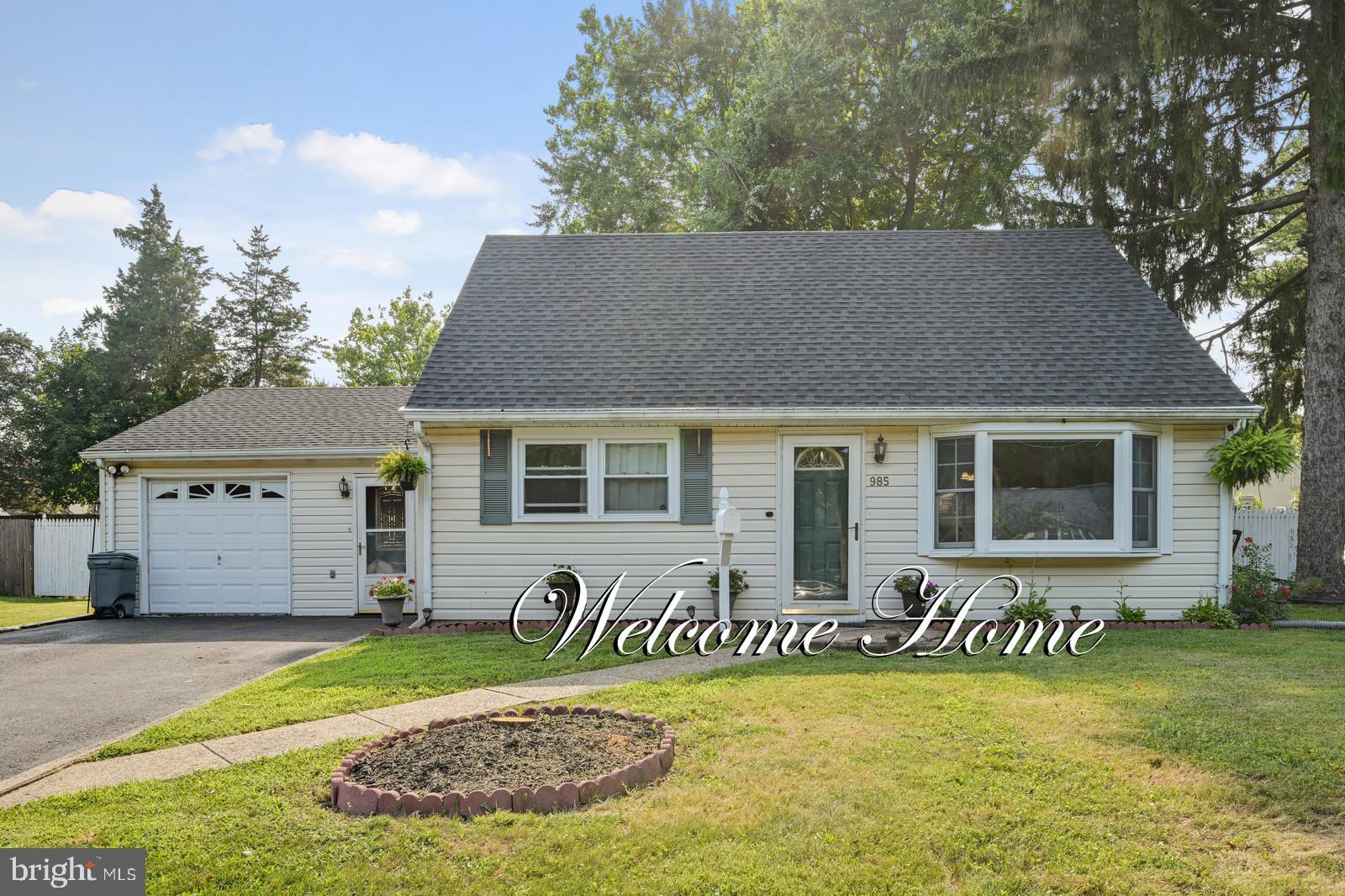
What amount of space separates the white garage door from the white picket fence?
56.7ft

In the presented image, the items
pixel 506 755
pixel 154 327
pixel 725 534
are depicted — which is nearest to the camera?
pixel 506 755

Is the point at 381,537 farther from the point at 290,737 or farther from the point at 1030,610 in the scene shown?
the point at 1030,610

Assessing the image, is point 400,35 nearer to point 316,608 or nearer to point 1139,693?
point 316,608

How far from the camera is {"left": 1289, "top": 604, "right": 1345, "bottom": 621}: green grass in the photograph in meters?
11.3

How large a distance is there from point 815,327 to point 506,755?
26.9 ft

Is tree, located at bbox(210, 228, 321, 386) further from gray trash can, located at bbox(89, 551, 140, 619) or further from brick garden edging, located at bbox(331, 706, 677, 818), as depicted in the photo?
brick garden edging, located at bbox(331, 706, 677, 818)

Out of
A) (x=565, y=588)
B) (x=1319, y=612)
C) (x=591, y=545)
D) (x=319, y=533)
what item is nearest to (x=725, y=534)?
(x=591, y=545)

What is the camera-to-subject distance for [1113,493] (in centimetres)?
977

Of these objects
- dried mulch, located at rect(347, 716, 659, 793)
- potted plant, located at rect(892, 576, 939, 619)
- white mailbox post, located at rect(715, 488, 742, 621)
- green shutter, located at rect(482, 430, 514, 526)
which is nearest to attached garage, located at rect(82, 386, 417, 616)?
green shutter, located at rect(482, 430, 514, 526)

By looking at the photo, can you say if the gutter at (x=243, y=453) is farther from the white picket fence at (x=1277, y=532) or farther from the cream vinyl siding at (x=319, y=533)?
the white picket fence at (x=1277, y=532)

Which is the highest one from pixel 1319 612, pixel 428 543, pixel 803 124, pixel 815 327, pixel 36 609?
pixel 803 124

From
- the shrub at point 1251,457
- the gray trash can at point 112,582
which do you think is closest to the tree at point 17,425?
the gray trash can at point 112,582

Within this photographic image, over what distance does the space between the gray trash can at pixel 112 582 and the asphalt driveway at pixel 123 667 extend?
284mm

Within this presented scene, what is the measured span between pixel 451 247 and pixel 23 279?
968 centimetres
